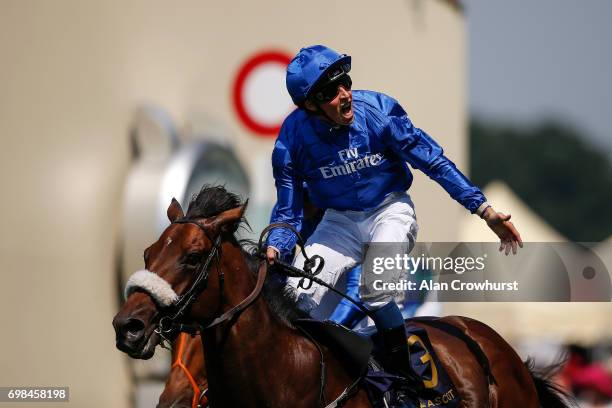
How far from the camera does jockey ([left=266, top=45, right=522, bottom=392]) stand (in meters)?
5.38

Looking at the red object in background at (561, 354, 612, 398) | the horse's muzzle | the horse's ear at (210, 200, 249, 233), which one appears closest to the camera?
the horse's muzzle

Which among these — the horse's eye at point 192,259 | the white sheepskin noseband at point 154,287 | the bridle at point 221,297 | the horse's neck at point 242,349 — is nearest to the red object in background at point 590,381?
the bridle at point 221,297

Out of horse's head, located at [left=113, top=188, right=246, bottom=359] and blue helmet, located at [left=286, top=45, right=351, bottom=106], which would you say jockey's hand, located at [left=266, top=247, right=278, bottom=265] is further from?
blue helmet, located at [left=286, top=45, right=351, bottom=106]

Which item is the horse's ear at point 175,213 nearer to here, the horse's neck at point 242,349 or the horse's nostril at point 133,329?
the horse's neck at point 242,349

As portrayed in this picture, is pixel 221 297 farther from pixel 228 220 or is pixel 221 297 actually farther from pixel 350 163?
pixel 350 163

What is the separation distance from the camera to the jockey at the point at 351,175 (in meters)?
5.38

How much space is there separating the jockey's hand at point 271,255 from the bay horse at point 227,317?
7 centimetres

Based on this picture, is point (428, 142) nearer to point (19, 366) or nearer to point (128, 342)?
point (128, 342)

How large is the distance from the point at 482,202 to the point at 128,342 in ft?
6.55

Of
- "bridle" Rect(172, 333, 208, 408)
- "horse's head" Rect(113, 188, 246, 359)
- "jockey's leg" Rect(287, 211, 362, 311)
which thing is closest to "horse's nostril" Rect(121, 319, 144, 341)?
"horse's head" Rect(113, 188, 246, 359)

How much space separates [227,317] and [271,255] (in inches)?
18.8

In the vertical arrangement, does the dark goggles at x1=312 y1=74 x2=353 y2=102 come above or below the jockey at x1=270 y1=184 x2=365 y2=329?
above

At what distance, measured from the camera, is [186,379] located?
647 centimetres

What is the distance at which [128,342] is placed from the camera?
14.3ft
